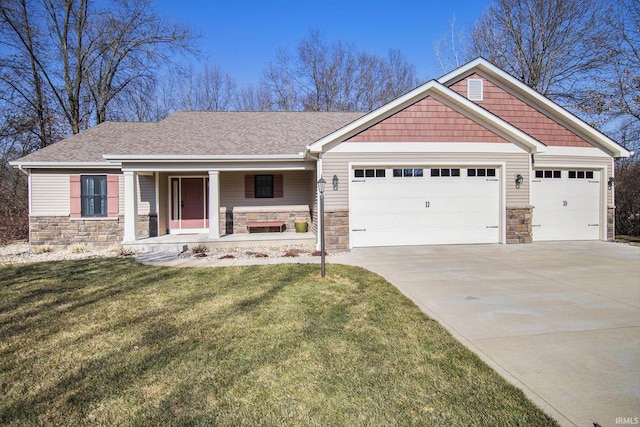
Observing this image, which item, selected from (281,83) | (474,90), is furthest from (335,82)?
(474,90)

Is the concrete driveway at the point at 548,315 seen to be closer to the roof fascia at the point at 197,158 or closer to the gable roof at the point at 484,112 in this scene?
the gable roof at the point at 484,112

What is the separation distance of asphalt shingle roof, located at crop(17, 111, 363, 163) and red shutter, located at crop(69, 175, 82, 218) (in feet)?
2.41

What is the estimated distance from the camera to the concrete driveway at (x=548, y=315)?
2705 millimetres

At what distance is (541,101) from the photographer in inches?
440

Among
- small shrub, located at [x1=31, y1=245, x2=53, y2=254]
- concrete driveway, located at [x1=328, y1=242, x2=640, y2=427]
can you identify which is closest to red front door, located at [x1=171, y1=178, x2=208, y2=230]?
small shrub, located at [x1=31, y1=245, x2=53, y2=254]

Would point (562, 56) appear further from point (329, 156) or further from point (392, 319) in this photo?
point (392, 319)

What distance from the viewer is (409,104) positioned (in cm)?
978

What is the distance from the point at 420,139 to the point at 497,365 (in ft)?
25.6

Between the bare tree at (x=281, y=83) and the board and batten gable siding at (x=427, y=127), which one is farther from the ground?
the bare tree at (x=281, y=83)

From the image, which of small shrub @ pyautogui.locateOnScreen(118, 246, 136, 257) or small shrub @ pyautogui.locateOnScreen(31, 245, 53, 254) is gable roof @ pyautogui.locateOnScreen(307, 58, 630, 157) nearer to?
small shrub @ pyautogui.locateOnScreen(118, 246, 136, 257)

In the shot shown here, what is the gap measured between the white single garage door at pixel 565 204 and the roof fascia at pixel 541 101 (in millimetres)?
955

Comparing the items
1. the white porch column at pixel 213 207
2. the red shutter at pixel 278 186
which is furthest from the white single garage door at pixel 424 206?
the white porch column at pixel 213 207

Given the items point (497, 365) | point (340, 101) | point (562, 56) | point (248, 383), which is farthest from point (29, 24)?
point (562, 56)

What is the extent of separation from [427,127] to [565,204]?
17.9 ft
